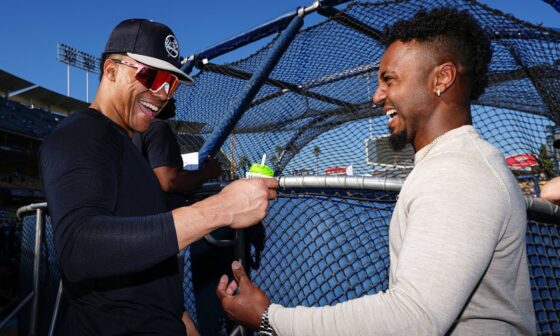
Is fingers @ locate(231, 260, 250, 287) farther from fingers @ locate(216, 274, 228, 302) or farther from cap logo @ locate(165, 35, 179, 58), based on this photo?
cap logo @ locate(165, 35, 179, 58)

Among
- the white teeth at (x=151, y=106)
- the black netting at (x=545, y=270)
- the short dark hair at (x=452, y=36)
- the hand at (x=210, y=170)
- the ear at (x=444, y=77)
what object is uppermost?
the short dark hair at (x=452, y=36)

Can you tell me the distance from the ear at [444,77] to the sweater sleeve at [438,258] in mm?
375

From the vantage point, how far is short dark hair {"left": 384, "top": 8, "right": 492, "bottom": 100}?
149cm

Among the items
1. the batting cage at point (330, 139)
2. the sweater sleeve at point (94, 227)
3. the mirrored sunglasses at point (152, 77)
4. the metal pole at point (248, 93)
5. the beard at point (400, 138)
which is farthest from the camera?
the metal pole at point (248, 93)

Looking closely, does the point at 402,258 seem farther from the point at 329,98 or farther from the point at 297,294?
the point at 329,98

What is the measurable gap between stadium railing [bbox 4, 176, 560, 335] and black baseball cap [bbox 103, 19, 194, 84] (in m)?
0.74

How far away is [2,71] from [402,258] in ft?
143

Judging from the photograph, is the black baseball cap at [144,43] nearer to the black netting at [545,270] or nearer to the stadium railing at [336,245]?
the stadium railing at [336,245]

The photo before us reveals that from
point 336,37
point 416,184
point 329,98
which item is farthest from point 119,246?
point 329,98

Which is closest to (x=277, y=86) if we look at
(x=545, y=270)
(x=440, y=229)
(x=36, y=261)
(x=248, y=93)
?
(x=248, y=93)

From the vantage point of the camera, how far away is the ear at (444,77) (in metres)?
1.43

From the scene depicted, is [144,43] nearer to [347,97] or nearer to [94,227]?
[94,227]

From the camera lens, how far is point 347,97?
19.4ft

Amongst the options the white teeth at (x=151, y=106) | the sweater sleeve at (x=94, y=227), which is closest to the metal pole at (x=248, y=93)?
the white teeth at (x=151, y=106)
